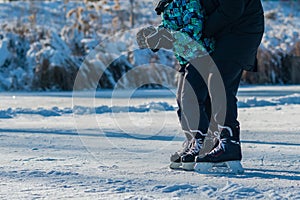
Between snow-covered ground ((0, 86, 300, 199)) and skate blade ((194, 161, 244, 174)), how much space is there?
85 mm

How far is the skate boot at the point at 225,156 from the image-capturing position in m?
3.36

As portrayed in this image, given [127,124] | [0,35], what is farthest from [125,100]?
[0,35]

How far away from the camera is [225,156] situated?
3.36 metres

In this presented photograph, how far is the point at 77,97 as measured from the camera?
31.7 feet

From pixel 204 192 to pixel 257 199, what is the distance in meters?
0.25

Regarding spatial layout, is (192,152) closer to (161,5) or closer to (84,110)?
(161,5)

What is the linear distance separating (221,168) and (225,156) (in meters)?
0.13

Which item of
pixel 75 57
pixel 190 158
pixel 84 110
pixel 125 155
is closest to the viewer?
pixel 190 158

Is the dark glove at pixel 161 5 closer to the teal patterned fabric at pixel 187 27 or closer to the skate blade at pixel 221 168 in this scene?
the teal patterned fabric at pixel 187 27

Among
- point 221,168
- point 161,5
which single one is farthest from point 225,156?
point 161,5

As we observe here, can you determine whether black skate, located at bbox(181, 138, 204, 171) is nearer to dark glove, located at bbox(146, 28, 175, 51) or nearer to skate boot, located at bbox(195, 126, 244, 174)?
skate boot, located at bbox(195, 126, 244, 174)

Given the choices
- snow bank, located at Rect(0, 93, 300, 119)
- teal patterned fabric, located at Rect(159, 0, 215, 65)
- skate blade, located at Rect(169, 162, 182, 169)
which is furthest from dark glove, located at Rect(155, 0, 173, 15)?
snow bank, located at Rect(0, 93, 300, 119)

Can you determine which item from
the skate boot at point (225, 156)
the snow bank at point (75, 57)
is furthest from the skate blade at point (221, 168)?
the snow bank at point (75, 57)

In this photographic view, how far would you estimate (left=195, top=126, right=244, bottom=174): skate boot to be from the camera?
3357mm
